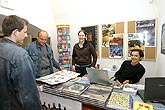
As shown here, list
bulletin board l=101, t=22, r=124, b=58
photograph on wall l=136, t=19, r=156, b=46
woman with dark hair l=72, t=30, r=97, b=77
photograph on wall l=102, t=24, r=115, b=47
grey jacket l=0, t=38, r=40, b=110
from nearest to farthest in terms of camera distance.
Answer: grey jacket l=0, t=38, r=40, b=110
woman with dark hair l=72, t=30, r=97, b=77
photograph on wall l=136, t=19, r=156, b=46
bulletin board l=101, t=22, r=124, b=58
photograph on wall l=102, t=24, r=115, b=47

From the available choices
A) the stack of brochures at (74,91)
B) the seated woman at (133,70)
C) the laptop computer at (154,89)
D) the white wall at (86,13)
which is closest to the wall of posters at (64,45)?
the white wall at (86,13)

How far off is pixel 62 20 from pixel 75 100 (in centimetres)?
329

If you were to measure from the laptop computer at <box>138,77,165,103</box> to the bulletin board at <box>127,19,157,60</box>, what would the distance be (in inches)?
78.3

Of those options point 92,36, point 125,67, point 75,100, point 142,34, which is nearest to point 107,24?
point 92,36

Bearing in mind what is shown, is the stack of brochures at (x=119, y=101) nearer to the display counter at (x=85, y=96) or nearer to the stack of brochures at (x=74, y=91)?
the display counter at (x=85, y=96)

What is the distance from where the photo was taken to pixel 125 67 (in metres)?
2.30

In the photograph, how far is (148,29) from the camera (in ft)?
9.69

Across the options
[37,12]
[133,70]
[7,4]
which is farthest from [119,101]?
[37,12]

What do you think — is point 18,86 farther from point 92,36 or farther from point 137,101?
point 92,36

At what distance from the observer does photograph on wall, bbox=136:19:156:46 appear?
2.90m

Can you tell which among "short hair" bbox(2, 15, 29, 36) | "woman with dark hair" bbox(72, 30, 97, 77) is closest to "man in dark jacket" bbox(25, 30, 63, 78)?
"woman with dark hair" bbox(72, 30, 97, 77)

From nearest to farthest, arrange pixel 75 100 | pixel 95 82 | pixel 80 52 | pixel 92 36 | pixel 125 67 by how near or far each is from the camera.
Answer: pixel 75 100 < pixel 95 82 < pixel 125 67 < pixel 80 52 < pixel 92 36

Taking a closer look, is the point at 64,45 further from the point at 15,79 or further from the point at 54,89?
the point at 15,79

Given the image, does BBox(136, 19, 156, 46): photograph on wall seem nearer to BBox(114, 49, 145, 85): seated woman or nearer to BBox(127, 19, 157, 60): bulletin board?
BBox(127, 19, 157, 60): bulletin board
